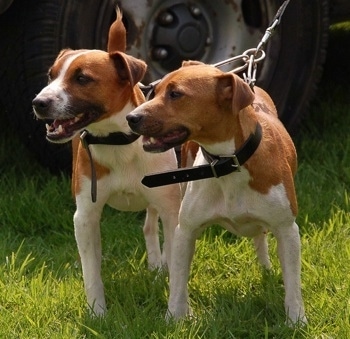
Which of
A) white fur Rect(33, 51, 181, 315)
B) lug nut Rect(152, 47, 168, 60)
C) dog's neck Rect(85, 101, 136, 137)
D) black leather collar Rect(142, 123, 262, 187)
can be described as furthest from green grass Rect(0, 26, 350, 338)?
lug nut Rect(152, 47, 168, 60)

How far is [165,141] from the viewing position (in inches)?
150

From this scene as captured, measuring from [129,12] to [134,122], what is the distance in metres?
1.70

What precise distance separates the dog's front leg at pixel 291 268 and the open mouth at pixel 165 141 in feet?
1.86

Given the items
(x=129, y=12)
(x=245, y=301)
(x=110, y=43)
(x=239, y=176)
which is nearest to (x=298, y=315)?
(x=245, y=301)

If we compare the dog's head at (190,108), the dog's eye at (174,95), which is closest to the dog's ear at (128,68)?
the dog's head at (190,108)

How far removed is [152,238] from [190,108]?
117 centimetres

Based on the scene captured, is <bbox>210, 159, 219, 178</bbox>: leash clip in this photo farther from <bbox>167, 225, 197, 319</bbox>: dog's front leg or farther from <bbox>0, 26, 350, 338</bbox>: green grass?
<bbox>0, 26, 350, 338</bbox>: green grass

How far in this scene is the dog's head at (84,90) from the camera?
4.01 metres

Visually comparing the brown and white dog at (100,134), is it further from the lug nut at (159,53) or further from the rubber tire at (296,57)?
the rubber tire at (296,57)

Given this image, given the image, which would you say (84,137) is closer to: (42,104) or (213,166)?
(42,104)

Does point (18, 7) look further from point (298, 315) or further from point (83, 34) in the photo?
point (298, 315)

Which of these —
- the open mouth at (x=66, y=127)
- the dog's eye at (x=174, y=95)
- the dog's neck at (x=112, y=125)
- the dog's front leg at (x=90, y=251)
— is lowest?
the dog's front leg at (x=90, y=251)

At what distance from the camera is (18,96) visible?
17.7 feet

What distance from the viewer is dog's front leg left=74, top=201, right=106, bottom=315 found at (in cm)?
432
